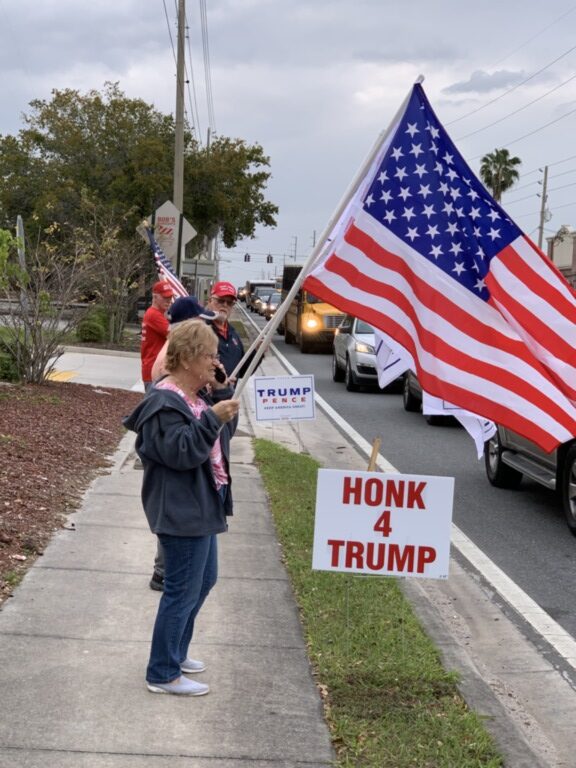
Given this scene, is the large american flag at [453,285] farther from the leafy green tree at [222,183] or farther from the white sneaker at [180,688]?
the leafy green tree at [222,183]

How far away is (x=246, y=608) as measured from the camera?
6.27 meters

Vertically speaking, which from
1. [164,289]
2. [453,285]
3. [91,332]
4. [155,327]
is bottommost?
[91,332]

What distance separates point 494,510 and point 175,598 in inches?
241

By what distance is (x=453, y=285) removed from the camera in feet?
17.3

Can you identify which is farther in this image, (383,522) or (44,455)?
(44,455)

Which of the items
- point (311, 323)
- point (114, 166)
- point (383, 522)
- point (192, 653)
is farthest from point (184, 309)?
point (114, 166)

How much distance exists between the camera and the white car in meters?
20.7

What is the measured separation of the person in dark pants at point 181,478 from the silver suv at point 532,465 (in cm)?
400

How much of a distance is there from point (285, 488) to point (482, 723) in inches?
224

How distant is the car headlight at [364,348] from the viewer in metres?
20.8

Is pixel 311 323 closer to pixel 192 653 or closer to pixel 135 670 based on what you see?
pixel 192 653

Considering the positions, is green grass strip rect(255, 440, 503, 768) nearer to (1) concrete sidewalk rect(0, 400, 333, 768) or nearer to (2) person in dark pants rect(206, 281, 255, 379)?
(1) concrete sidewalk rect(0, 400, 333, 768)

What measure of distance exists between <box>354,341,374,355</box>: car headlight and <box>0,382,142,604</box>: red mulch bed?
5.55 m

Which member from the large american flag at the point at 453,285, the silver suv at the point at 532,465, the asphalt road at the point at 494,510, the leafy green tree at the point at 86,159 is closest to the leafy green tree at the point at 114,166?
the leafy green tree at the point at 86,159
